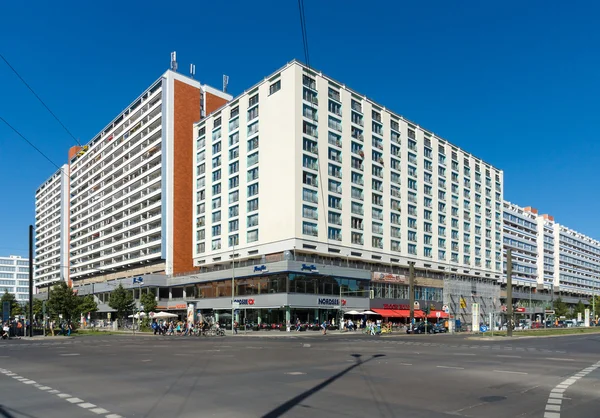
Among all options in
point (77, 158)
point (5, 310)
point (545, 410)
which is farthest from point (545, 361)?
point (77, 158)

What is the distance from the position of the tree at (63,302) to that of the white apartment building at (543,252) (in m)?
106

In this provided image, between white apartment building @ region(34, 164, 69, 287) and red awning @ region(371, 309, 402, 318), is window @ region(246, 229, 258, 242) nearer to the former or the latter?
red awning @ region(371, 309, 402, 318)

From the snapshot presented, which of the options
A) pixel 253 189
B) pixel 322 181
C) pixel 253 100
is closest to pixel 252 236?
pixel 253 189

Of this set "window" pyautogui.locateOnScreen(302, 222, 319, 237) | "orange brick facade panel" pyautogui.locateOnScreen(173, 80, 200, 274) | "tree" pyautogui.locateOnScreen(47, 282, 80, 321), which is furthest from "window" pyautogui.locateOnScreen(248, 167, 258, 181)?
"tree" pyautogui.locateOnScreen(47, 282, 80, 321)

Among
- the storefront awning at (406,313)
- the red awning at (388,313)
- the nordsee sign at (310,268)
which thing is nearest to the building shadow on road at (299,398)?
the nordsee sign at (310,268)

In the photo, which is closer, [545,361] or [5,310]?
[545,361]

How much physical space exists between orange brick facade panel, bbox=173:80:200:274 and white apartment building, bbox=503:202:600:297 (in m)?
83.1

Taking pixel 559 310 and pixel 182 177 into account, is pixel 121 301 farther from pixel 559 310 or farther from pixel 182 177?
pixel 559 310

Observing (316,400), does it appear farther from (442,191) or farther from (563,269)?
(563,269)

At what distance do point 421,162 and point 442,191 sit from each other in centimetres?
891

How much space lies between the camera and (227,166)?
92.2m

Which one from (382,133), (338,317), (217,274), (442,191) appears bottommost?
(338,317)

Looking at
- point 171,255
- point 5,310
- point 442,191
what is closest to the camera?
point 5,310

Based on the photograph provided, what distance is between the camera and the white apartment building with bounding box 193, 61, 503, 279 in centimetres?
8062
